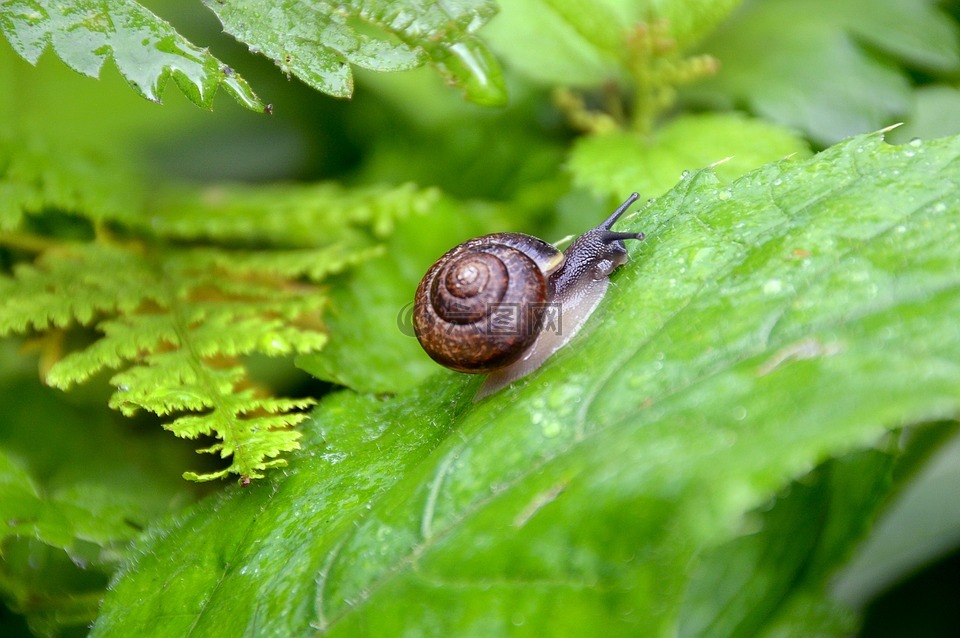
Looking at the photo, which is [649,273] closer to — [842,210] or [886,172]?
[842,210]

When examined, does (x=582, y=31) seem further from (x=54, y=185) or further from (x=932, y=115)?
(x=54, y=185)

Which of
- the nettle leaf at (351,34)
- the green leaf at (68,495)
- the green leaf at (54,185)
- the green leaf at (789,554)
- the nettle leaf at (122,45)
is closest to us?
the green leaf at (789,554)

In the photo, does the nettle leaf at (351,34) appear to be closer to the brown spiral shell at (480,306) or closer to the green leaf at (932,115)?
the brown spiral shell at (480,306)

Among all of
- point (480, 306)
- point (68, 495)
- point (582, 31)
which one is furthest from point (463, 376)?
point (582, 31)

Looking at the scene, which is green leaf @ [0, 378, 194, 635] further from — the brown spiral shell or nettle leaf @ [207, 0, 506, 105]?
nettle leaf @ [207, 0, 506, 105]

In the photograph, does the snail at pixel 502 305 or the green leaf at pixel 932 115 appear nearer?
the snail at pixel 502 305

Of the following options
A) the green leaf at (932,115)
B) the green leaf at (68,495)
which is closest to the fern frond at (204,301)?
the green leaf at (68,495)

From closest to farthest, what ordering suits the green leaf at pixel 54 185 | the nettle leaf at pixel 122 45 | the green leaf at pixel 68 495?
the nettle leaf at pixel 122 45 < the green leaf at pixel 68 495 < the green leaf at pixel 54 185
